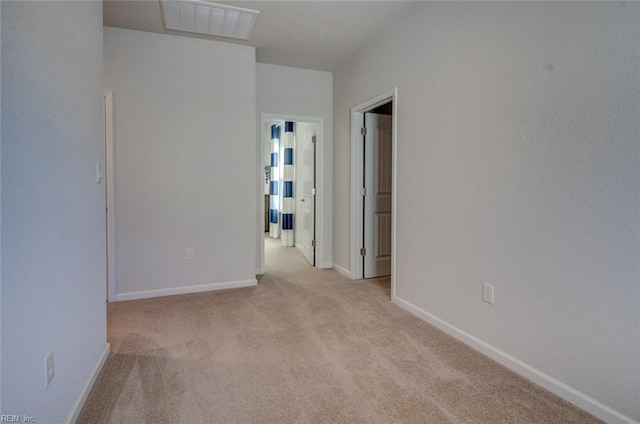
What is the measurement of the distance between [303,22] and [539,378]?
3.15 m

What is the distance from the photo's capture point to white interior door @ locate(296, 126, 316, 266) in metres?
4.72

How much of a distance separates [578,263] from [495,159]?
74 centimetres

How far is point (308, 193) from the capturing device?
5.00 meters

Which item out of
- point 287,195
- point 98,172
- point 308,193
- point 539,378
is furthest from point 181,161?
point 539,378

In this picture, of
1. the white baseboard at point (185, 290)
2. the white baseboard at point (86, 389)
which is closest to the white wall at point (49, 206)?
the white baseboard at point (86, 389)

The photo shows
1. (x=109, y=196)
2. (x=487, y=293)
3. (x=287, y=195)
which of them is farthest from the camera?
(x=287, y=195)

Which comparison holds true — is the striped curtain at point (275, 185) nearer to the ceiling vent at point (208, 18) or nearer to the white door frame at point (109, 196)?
the ceiling vent at point (208, 18)

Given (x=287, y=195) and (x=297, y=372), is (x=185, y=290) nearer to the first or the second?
(x=297, y=372)

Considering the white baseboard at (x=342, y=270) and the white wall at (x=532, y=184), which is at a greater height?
Result: the white wall at (x=532, y=184)

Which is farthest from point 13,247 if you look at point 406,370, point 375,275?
point 375,275

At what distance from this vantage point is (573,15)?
1.64 m

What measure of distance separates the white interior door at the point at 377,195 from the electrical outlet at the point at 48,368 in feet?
10.1

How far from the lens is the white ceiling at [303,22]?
2768 mm

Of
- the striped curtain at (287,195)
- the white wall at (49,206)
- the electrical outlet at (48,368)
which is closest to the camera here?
the white wall at (49,206)
